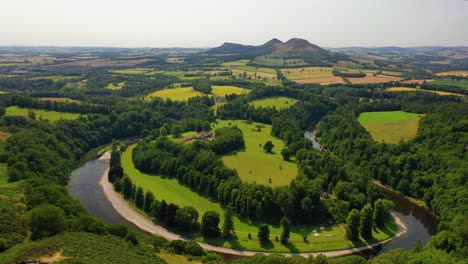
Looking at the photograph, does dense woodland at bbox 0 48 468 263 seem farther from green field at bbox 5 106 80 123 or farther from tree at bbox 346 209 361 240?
green field at bbox 5 106 80 123

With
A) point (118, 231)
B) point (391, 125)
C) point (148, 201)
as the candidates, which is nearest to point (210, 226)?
point (148, 201)

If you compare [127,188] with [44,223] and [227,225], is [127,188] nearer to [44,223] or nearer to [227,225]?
[227,225]

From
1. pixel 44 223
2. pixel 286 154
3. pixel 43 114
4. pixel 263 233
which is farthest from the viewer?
pixel 43 114

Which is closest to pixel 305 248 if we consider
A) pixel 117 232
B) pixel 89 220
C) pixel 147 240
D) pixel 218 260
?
pixel 218 260

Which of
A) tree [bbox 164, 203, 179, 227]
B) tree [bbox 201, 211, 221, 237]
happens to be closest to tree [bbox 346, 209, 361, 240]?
tree [bbox 201, 211, 221, 237]

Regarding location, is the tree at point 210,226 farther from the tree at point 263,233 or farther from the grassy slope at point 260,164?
the grassy slope at point 260,164

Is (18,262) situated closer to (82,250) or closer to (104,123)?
(82,250)
